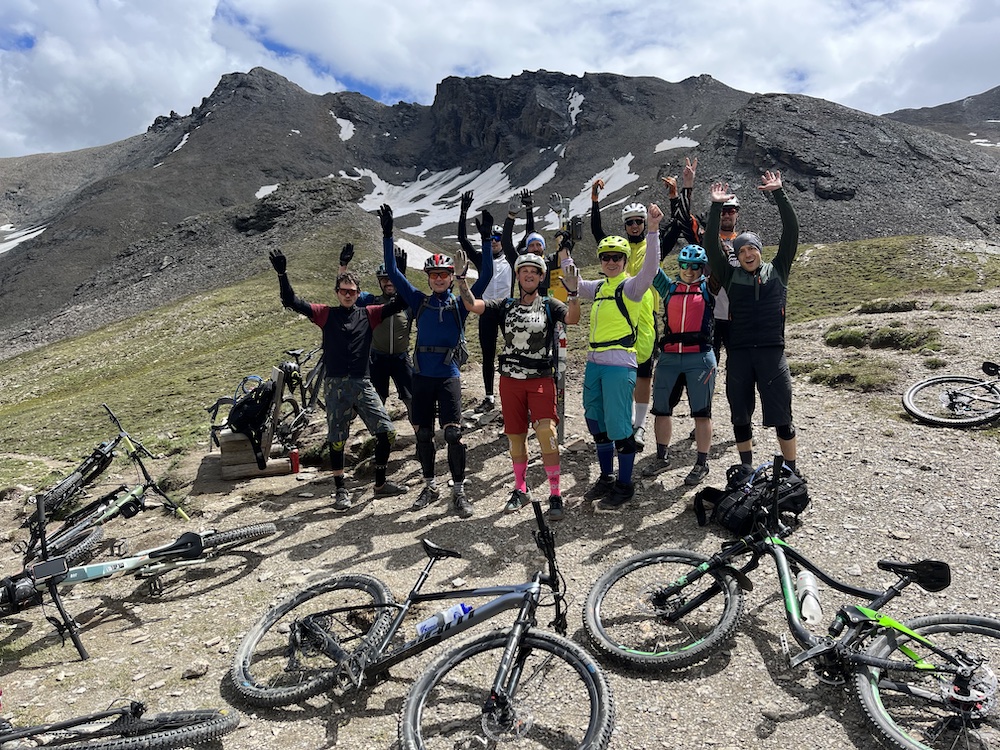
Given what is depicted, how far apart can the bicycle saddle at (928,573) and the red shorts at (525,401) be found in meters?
4.12

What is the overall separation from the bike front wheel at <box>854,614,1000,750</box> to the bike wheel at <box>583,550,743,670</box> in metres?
1.07

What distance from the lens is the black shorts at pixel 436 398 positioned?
8.17m

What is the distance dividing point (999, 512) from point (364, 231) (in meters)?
63.0

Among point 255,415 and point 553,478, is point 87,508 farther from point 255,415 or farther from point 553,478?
point 553,478

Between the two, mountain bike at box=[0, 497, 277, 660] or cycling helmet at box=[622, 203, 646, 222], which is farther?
cycling helmet at box=[622, 203, 646, 222]

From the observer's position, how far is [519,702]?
4277mm

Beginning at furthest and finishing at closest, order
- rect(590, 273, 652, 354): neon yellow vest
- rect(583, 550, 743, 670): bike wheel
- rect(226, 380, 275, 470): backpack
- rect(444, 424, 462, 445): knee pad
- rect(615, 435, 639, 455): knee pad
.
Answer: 1. rect(226, 380, 275, 470): backpack
2. rect(444, 424, 462, 445): knee pad
3. rect(615, 435, 639, 455): knee pad
4. rect(590, 273, 652, 354): neon yellow vest
5. rect(583, 550, 743, 670): bike wheel

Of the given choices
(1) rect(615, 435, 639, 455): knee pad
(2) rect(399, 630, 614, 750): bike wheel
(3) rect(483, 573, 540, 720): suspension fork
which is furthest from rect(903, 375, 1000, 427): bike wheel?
(3) rect(483, 573, 540, 720): suspension fork

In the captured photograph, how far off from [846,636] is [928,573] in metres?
0.75

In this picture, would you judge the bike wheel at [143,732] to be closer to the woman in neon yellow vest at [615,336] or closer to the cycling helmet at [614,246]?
the woman in neon yellow vest at [615,336]

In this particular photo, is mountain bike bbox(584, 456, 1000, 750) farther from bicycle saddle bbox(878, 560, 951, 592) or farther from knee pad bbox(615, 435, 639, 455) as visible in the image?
knee pad bbox(615, 435, 639, 455)

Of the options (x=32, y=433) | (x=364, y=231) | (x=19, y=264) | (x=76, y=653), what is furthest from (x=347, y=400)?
(x=19, y=264)

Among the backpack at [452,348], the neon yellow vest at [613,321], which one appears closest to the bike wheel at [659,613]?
the neon yellow vest at [613,321]

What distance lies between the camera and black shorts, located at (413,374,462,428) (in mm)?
8172
